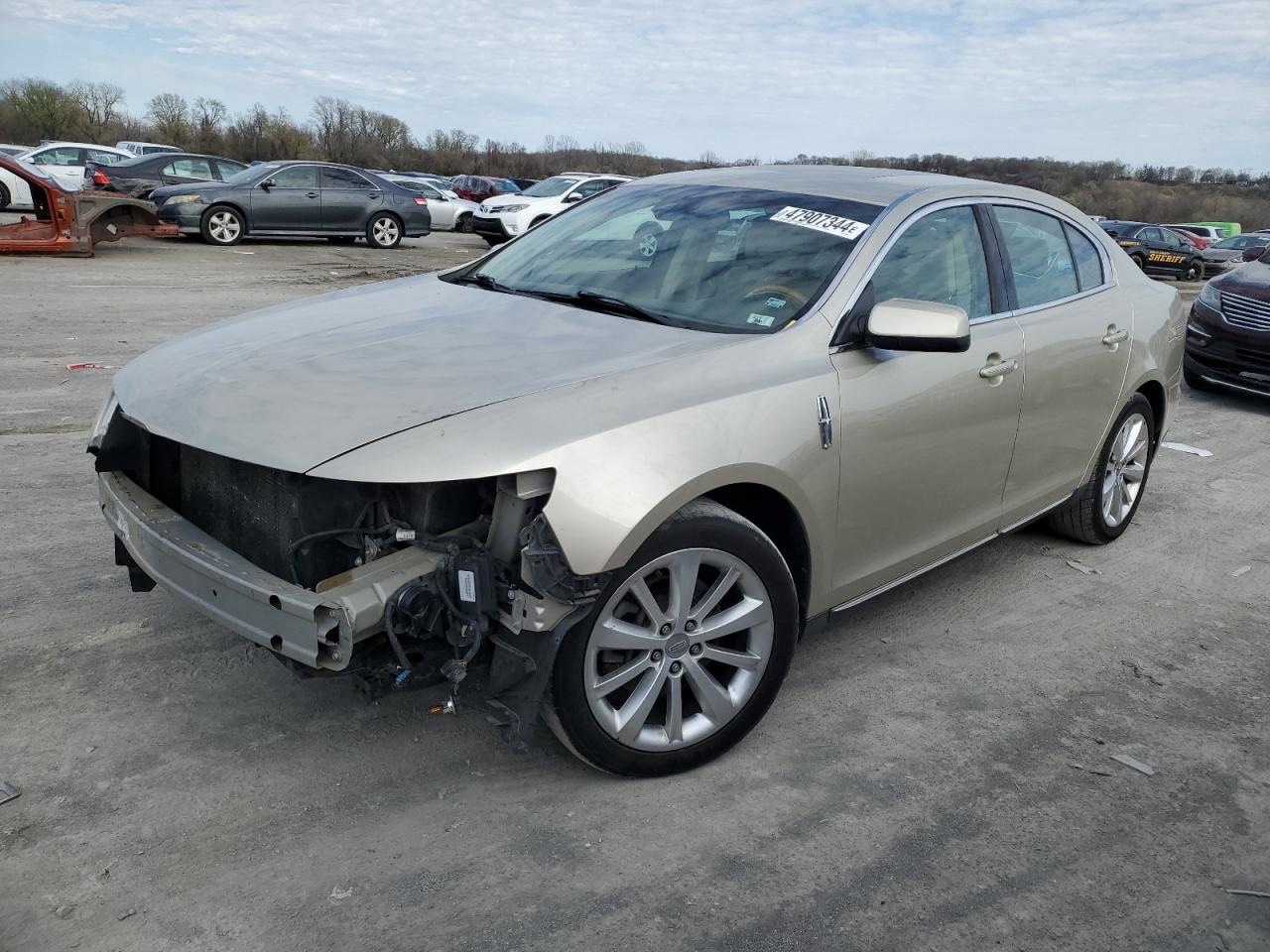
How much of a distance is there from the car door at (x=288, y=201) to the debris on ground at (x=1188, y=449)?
15.5 meters

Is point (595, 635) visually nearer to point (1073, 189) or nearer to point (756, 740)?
point (756, 740)

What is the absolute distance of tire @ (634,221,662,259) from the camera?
3824 millimetres

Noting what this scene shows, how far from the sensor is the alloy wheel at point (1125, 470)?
504 centimetres

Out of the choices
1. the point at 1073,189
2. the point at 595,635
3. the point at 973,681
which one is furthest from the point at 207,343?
the point at 1073,189

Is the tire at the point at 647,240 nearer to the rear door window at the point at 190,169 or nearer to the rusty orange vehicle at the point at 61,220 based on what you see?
the rusty orange vehicle at the point at 61,220

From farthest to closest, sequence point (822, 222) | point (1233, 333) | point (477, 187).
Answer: point (477, 187), point (1233, 333), point (822, 222)

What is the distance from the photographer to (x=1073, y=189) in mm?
70188

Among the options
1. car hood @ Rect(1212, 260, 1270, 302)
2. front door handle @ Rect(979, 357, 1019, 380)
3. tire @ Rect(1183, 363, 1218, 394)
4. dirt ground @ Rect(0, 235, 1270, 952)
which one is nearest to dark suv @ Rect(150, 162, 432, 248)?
tire @ Rect(1183, 363, 1218, 394)

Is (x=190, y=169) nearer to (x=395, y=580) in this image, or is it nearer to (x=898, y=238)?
(x=898, y=238)

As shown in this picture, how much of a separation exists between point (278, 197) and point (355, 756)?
56.7ft

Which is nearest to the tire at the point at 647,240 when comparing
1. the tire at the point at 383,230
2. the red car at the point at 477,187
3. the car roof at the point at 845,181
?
the car roof at the point at 845,181

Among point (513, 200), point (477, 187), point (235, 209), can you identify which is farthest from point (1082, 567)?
point (477, 187)

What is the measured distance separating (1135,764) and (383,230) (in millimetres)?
18894

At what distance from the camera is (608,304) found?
355 centimetres
